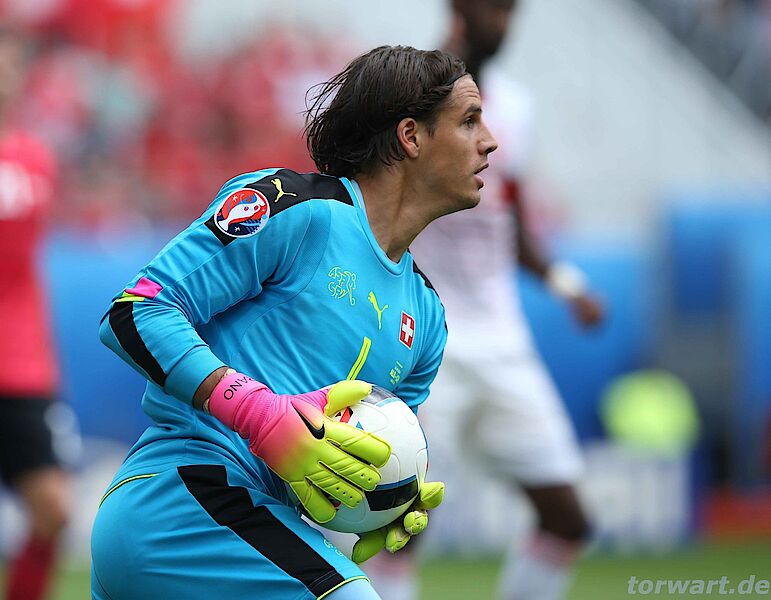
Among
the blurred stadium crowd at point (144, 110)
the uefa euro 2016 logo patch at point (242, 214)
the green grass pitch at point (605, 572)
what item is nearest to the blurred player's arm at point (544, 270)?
the green grass pitch at point (605, 572)

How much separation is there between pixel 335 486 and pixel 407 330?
553 millimetres

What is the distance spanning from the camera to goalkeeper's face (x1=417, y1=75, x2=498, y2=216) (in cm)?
314

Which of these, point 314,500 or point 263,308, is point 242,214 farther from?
point 314,500

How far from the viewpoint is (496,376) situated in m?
5.77

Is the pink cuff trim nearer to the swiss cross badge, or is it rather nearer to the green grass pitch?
the swiss cross badge

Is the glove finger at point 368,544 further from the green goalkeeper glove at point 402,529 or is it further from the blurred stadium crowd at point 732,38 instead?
the blurred stadium crowd at point 732,38

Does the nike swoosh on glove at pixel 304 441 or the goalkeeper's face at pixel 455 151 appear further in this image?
the goalkeeper's face at pixel 455 151

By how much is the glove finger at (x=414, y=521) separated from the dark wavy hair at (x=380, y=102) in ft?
2.62

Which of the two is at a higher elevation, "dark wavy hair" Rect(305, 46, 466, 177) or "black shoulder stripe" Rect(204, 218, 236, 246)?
"dark wavy hair" Rect(305, 46, 466, 177)

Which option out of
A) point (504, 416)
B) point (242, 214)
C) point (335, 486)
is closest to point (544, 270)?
point (504, 416)

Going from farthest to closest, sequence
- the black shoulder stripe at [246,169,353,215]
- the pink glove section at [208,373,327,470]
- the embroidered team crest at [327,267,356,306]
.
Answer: the embroidered team crest at [327,267,356,306] < the black shoulder stripe at [246,169,353,215] < the pink glove section at [208,373,327,470]

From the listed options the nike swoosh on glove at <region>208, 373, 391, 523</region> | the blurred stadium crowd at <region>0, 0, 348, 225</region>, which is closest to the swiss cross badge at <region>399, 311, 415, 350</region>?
the nike swoosh on glove at <region>208, 373, 391, 523</region>

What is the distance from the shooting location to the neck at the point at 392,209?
3.15m

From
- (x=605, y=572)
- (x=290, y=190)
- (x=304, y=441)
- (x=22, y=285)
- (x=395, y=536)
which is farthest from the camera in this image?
(x=605, y=572)
